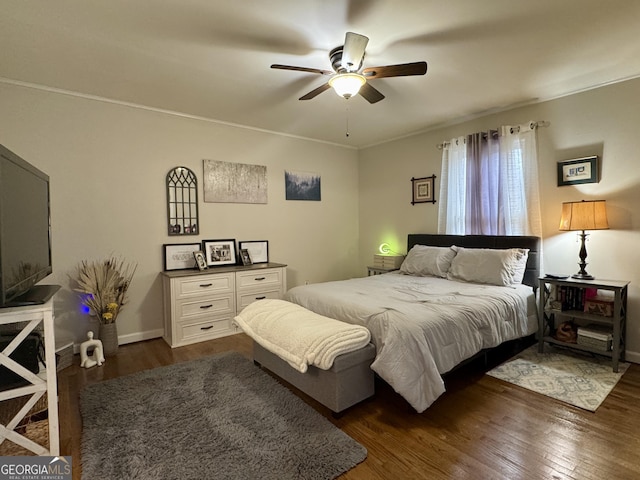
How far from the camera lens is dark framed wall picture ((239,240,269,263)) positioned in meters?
4.29

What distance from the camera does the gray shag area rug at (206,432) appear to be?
1.64 metres

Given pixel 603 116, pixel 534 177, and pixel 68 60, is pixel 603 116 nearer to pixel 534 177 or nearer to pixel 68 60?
pixel 534 177

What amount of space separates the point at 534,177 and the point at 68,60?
173 inches

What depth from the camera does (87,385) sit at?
101 inches

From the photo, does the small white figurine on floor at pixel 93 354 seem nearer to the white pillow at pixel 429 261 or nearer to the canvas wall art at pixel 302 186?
the canvas wall art at pixel 302 186

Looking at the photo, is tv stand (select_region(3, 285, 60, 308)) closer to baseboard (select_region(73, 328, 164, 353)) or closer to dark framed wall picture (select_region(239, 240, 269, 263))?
baseboard (select_region(73, 328, 164, 353))

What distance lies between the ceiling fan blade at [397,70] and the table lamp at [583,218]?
197cm

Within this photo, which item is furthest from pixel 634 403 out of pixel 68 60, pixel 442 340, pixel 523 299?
pixel 68 60

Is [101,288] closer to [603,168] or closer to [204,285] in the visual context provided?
[204,285]

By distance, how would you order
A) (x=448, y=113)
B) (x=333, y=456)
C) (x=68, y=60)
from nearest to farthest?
(x=333, y=456) < (x=68, y=60) < (x=448, y=113)

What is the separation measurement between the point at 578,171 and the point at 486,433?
8.82 feet

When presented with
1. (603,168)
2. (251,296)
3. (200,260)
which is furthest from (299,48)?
(603,168)

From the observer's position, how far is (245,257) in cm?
415

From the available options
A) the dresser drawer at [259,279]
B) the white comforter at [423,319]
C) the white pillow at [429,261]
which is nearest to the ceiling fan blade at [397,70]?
the white comforter at [423,319]
